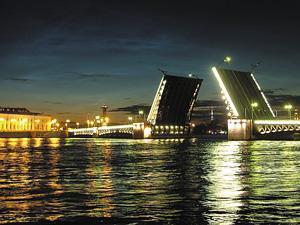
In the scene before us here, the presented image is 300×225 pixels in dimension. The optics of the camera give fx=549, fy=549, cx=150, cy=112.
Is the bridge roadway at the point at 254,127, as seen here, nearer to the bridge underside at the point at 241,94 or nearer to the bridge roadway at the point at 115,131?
the bridge underside at the point at 241,94

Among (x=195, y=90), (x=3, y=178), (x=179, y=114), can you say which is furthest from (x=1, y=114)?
(x=3, y=178)

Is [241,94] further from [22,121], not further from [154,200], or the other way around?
[22,121]

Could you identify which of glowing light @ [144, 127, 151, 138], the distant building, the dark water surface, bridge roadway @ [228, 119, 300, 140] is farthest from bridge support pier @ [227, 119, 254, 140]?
the dark water surface

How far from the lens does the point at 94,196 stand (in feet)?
34.4

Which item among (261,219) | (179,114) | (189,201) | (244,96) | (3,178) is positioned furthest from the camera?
(179,114)

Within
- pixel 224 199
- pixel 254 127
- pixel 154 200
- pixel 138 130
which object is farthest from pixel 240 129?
pixel 154 200

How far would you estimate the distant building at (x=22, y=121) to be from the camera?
126 metres

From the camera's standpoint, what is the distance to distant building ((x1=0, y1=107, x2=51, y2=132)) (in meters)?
126

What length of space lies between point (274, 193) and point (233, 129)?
70.0 meters

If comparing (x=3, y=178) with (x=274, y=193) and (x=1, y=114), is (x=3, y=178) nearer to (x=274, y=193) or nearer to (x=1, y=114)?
(x=274, y=193)

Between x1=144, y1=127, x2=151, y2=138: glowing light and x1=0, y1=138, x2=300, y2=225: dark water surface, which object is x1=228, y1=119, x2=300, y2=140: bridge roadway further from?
x1=0, y1=138, x2=300, y2=225: dark water surface

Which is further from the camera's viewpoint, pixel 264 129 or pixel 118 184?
pixel 264 129

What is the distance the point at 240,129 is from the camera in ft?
259

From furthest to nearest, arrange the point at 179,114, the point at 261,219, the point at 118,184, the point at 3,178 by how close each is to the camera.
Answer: the point at 179,114
the point at 3,178
the point at 118,184
the point at 261,219
